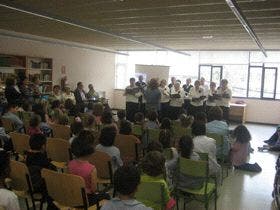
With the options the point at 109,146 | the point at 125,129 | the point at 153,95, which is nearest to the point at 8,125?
the point at 125,129

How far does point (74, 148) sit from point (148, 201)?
84 cm

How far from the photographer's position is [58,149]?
12.3 feet

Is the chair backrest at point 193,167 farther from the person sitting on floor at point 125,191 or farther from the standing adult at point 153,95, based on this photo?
the standing adult at point 153,95

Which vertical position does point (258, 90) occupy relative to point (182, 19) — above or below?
below

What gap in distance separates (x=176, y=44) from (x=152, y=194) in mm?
8088

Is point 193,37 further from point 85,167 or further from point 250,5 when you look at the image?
point 85,167

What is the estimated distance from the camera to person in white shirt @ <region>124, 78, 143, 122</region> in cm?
874

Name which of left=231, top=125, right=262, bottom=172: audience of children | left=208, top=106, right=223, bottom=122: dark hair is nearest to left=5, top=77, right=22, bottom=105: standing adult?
left=208, top=106, right=223, bottom=122: dark hair

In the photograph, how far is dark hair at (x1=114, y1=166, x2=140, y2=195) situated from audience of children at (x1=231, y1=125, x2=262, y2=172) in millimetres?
3673

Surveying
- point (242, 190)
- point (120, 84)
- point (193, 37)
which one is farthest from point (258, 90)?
point (242, 190)

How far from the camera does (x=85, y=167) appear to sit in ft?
9.05

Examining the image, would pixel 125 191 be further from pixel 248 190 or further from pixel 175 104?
pixel 175 104

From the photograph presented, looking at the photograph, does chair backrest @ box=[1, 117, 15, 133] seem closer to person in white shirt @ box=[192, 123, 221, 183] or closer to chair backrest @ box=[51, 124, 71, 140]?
chair backrest @ box=[51, 124, 71, 140]

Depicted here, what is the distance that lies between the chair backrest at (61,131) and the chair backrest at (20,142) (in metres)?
0.94
